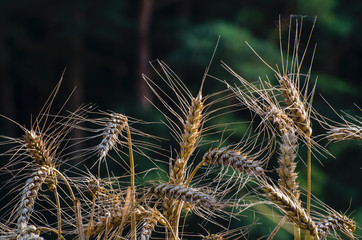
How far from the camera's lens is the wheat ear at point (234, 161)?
122cm

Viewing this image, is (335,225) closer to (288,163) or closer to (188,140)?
(288,163)

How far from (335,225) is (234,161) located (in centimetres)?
29

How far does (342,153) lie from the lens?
12242mm

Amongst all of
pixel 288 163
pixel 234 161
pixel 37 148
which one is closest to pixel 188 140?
pixel 234 161

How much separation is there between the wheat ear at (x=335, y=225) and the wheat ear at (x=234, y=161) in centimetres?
22

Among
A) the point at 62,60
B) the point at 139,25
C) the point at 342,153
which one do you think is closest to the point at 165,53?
the point at 139,25

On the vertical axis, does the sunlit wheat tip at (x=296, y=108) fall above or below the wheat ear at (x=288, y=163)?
above

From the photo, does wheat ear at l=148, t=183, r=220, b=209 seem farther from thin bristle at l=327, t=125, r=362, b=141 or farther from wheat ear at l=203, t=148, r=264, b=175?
thin bristle at l=327, t=125, r=362, b=141

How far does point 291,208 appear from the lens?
1.16m

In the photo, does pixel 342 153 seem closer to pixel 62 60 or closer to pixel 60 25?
pixel 60 25

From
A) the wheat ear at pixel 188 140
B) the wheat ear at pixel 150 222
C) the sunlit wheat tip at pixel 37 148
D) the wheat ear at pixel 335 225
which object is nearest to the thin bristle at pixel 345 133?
the wheat ear at pixel 335 225

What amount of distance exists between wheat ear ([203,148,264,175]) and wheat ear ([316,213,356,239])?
218mm

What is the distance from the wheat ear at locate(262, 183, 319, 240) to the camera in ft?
3.75

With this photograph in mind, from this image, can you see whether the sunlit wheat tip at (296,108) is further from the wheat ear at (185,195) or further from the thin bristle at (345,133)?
the wheat ear at (185,195)
